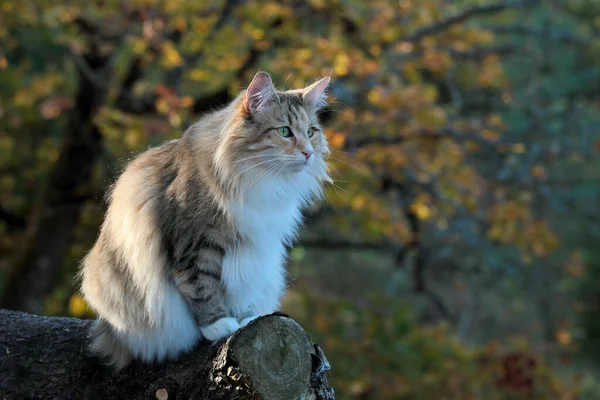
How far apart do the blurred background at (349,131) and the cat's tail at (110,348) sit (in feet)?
11.5

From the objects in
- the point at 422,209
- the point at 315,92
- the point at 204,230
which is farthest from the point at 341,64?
the point at 204,230

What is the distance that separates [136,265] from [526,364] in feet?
24.9

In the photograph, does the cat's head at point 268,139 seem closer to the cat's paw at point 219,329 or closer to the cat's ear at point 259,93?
the cat's ear at point 259,93

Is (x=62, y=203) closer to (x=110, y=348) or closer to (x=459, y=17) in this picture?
(x=459, y=17)

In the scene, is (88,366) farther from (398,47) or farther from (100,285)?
(398,47)

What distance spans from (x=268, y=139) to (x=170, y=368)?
3.32 ft

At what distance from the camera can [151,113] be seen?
7.79 metres

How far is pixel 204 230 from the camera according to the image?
9.38 ft

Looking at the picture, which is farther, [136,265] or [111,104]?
A: [111,104]


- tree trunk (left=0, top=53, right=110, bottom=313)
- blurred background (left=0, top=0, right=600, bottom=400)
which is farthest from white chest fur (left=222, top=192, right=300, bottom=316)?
tree trunk (left=0, top=53, right=110, bottom=313)

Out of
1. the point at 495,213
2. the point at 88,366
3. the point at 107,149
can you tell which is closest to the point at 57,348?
the point at 88,366

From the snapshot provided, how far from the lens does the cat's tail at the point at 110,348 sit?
289 centimetres

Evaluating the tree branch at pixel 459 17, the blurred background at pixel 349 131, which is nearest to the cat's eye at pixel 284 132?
the blurred background at pixel 349 131

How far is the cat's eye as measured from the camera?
3150 mm
